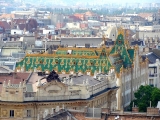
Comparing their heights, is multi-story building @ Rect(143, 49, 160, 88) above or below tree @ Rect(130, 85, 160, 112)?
below

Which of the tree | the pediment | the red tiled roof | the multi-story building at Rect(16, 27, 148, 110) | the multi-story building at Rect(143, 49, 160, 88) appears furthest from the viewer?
the multi-story building at Rect(143, 49, 160, 88)

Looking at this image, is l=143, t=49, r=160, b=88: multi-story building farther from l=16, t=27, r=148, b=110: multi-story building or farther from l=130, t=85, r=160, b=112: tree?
l=130, t=85, r=160, b=112: tree

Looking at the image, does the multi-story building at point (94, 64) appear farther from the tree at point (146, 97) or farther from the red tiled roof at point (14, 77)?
the red tiled roof at point (14, 77)

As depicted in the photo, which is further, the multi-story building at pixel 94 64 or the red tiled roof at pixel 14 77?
the multi-story building at pixel 94 64

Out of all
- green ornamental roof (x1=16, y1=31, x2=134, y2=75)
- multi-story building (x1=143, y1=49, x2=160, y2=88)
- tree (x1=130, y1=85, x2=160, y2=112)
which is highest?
green ornamental roof (x1=16, y1=31, x2=134, y2=75)

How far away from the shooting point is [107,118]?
69.9 metres

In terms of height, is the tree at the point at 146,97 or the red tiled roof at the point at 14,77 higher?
the red tiled roof at the point at 14,77

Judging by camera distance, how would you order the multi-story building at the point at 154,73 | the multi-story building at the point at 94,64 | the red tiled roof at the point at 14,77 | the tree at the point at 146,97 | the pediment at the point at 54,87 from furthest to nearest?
the multi-story building at the point at 154,73, the multi-story building at the point at 94,64, the tree at the point at 146,97, the red tiled roof at the point at 14,77, the pediment at the point at 54,87

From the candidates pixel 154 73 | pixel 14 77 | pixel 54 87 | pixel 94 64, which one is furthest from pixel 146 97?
pixel 154 73

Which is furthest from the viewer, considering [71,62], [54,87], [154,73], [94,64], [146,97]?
[154,73]

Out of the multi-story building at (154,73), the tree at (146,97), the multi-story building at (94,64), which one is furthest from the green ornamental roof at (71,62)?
the multi-story building at (154,73)

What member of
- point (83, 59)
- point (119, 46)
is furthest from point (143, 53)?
point (83, 59)

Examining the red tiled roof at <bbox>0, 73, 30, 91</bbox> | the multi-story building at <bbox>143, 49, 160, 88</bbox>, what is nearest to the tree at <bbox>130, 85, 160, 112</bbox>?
the red tiled roof at <bbox>0, 73, 30, 91</bbox>

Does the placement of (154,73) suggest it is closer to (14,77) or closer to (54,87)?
(14,77)
